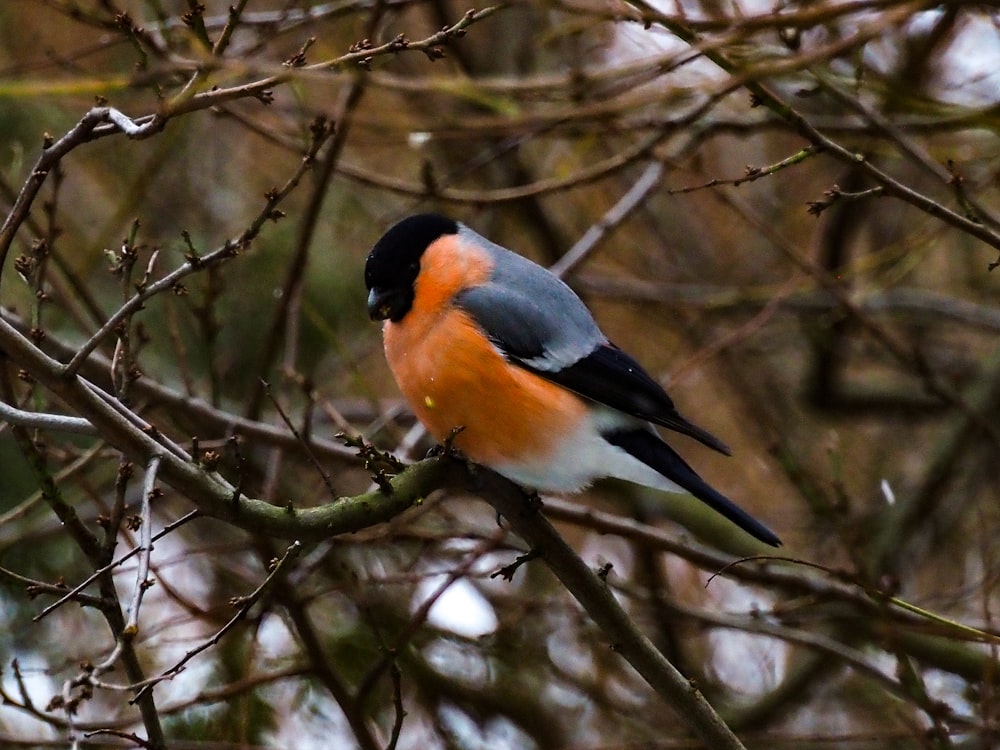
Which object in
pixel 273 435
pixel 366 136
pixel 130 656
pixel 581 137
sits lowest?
pixel 130 656

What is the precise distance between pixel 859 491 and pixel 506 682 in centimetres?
248

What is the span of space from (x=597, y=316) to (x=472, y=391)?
3.71 m

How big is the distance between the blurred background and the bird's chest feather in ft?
0.81

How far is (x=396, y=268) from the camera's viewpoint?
13.4 feet

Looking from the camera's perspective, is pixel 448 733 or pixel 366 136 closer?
pixel 448 733

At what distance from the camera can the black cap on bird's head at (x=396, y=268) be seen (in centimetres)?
402

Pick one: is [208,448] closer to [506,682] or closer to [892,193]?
[506,682]

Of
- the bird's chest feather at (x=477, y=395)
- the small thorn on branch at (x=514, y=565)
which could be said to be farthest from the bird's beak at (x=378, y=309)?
the small thorn on branch at (x=514, y=565)

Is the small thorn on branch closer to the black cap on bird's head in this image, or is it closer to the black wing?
the black wing

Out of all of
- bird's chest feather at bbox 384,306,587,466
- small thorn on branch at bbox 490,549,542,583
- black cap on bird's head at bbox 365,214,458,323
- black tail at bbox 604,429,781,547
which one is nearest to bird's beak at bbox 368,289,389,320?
black cap on bird's head at bbox 365,214,458,323

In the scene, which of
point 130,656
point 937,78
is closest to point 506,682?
point 130,656

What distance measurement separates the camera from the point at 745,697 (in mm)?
5547

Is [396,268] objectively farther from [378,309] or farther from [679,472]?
[679,472]

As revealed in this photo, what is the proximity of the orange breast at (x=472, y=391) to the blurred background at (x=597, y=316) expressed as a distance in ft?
0.79
